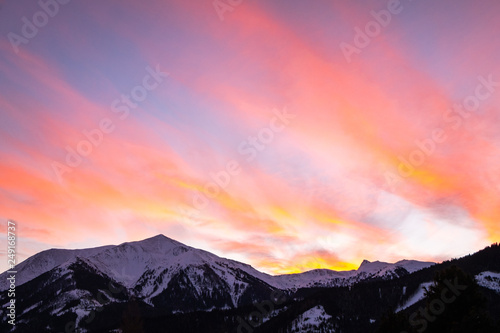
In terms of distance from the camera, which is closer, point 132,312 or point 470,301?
point 470,301

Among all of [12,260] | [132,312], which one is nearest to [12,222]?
[12,260]

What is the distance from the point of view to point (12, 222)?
54906 mm

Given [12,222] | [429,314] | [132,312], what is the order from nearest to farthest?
[429,314] → [12,222] → [132,312]

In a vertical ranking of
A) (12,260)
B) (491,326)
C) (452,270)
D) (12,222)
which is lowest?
(491,326)

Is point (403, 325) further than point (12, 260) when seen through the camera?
No

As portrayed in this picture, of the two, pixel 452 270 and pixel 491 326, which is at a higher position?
pixel 452 270

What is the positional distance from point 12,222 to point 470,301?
55.0 metres

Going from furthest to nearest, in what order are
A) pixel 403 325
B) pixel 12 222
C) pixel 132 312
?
pixel 132 312
pixel 12 222
pixel 403 325

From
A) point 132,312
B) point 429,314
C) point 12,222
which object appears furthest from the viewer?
point 132,312

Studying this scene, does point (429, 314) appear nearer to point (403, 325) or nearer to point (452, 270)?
point (452, 270)

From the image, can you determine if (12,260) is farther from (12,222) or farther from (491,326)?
(491,326)

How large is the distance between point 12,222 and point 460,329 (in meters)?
54.6

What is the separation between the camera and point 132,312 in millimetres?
67062

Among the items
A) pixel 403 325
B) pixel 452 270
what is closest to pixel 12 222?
pixel 403 325
